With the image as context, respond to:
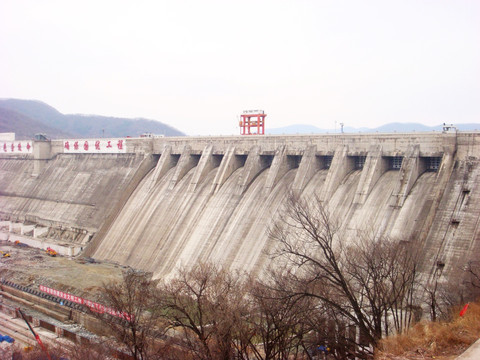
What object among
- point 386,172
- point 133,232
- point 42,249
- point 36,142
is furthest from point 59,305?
point 36,142

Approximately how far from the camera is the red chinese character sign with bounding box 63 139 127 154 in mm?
48562

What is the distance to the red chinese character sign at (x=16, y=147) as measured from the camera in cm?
5777

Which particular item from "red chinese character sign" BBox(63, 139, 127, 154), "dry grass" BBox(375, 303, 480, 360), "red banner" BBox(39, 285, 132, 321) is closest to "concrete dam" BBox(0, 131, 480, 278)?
"red chinese character sign" BBox(63, 139, 127, 154)

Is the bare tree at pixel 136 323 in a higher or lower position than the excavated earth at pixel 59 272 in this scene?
higher

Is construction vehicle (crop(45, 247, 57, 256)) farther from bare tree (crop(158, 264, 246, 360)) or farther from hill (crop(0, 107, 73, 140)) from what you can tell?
hill (crop(0, 107, 73, 140))

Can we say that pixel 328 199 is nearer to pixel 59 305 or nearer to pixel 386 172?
pixel 386 172

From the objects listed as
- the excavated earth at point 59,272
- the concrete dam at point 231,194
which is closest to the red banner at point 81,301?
the excavated earth at point 59,272

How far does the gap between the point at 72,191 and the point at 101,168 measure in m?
→ 3.33

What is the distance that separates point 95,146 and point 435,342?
4261cm

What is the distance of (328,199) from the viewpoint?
29.8 meters

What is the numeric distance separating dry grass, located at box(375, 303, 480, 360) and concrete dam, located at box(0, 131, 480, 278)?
26.1 ft

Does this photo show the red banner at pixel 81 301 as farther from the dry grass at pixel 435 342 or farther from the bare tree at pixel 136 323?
the dry grass at pixel 435 342

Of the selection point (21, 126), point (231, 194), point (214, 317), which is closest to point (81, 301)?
point (231, 194)

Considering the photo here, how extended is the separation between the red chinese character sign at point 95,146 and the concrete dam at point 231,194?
0.18 m
